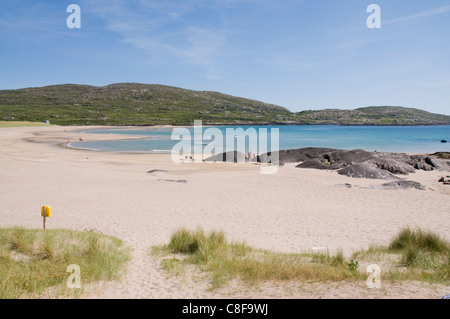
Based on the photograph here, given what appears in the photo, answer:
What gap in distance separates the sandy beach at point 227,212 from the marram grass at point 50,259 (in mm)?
412

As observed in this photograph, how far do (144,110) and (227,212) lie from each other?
13758cm

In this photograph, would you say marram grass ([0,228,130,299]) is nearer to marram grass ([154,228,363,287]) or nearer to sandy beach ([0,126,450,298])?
sandy beach ([0,126,450,298])

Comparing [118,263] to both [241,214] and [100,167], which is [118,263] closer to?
[241,214]

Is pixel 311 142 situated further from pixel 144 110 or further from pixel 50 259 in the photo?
pixel 144 110

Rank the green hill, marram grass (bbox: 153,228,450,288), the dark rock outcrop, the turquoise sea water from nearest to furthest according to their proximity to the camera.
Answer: marram grass (bbox: 153,228,450,288) < the dark rock outcrop < the turquoise sea water < the green hill

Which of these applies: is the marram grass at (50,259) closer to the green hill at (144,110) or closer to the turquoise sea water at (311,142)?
the turquoise sea water at (311,142)

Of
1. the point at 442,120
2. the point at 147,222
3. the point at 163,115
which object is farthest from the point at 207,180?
the point at 442,120

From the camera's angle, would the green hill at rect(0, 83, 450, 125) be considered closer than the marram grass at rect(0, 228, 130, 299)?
No

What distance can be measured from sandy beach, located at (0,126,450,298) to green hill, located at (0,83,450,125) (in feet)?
293

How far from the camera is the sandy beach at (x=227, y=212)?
580 centimetres

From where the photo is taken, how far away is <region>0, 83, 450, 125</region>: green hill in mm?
111875

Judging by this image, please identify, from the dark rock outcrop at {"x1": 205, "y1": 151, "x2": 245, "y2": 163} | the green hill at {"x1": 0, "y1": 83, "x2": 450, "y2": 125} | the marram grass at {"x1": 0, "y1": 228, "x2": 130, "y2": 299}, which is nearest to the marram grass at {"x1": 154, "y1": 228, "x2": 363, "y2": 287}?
the marram grass at {"x1": 0, "y1": 228, "x2": 130, "y2": 299}

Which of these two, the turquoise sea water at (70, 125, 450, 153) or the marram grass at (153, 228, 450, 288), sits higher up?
the turquoise sea water at (70, 125, 450, 153)
